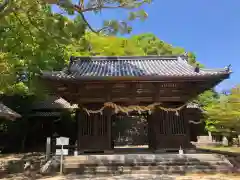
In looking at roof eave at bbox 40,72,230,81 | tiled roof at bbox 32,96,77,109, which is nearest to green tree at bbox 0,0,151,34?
roof eave at bbox 40,72,230,81

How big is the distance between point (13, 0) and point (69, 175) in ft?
25.1

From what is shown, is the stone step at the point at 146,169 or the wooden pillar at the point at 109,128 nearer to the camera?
the stone step at the point at 146,169

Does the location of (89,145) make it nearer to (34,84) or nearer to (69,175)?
(69,175)

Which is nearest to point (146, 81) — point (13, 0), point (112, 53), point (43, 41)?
point (43, 41)

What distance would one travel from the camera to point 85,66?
16188 millimetres

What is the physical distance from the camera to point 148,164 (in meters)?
12.1

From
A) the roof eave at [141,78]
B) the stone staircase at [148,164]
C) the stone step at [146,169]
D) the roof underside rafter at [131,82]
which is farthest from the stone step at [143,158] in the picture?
the roof eave at [141,78]

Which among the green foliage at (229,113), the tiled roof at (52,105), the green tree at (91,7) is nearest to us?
the green tree at (91,7)

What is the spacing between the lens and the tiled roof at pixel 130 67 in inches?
511

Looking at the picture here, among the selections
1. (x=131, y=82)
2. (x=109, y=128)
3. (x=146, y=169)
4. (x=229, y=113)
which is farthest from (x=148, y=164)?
(x=229, y=113)

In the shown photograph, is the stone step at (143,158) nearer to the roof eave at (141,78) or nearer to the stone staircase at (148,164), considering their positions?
the stone staircase at (148,164)

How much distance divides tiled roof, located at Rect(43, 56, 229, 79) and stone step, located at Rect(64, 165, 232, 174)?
4.54 metres

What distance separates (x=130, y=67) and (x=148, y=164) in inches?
256

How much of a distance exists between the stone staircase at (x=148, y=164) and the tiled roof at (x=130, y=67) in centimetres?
424
